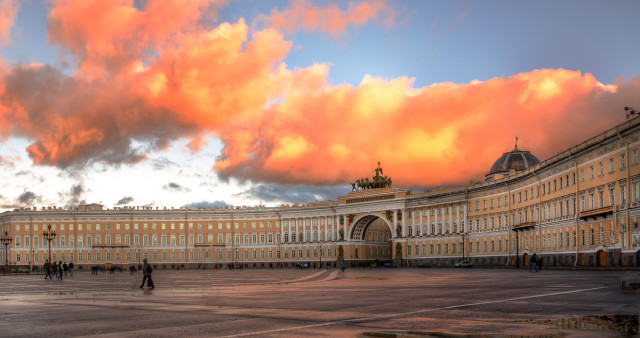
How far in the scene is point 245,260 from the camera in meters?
154

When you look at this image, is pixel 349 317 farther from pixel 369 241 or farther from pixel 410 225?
pixel 369 241

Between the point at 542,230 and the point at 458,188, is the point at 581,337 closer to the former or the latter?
the point at 542,230

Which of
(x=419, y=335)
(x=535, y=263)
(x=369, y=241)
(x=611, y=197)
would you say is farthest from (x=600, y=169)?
(x=369, y=241)

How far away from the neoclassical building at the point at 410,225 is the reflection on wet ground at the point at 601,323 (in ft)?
143

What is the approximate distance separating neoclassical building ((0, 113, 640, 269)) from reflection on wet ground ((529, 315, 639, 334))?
43523mm

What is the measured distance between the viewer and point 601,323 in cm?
1348

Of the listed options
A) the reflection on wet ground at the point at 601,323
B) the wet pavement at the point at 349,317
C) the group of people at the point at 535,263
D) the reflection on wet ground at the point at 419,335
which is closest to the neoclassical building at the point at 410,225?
the group of people at the point at 535,263

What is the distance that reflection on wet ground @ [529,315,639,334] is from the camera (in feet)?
41.2

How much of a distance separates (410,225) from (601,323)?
113926 mm

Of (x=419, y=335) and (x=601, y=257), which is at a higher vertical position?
(x=419, y=335)

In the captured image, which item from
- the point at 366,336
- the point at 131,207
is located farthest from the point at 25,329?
the point at 131,207

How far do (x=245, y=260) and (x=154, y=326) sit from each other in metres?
141

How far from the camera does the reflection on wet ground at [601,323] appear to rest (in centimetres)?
1257

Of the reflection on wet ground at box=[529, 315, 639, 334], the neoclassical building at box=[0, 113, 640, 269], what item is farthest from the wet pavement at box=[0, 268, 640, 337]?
the neoclassical building at box=[0, 113, 640, 269]
